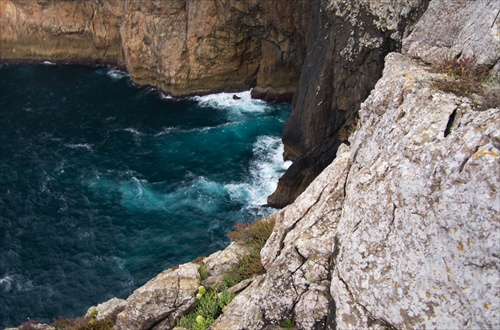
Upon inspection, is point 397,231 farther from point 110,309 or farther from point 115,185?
point 115,185

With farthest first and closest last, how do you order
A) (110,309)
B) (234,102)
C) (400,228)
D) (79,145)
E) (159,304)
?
(234,102), (79,145), (110,309), (159,304), (400,228)

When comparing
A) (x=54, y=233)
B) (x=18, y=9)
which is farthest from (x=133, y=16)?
(x=54, y=233)

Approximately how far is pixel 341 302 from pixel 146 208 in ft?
87.7

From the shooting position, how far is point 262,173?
121 ft

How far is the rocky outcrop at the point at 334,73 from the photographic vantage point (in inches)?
1071

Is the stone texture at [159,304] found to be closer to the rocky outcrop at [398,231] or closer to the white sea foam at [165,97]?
the rocky outcrop at [398,231]

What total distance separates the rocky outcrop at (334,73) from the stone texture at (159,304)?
17.9 meters

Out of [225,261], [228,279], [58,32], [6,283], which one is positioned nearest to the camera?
[228,279]

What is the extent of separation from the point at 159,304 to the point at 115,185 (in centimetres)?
2441

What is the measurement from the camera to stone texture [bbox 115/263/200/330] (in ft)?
47.4

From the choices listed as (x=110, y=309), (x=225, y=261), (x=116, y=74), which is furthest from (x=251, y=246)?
(x=116, y=74)

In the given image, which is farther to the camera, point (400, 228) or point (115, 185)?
point (115, 185)

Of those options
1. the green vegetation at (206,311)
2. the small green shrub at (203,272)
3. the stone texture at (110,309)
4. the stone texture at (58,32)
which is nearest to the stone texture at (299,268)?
the green vegetation at (206,311)

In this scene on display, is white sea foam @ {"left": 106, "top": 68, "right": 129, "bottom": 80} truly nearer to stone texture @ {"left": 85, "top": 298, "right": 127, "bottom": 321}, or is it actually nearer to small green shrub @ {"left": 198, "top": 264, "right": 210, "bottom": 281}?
stone texture @ {"left": 85, "top": 298, "right": 127, "bottom": 321}
